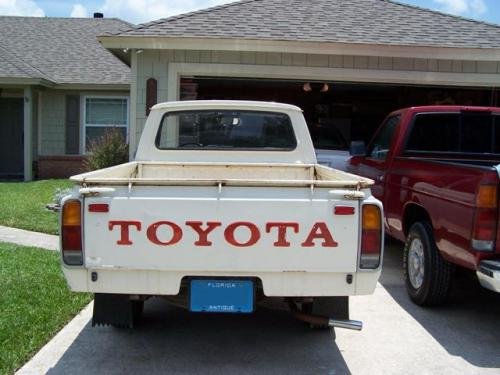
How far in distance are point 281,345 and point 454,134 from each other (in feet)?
11.0

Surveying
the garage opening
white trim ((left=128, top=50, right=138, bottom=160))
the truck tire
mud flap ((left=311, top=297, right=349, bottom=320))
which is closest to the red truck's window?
mud flap ((left=311, top=297, right=349, bottom=320))

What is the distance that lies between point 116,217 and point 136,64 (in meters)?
6.72

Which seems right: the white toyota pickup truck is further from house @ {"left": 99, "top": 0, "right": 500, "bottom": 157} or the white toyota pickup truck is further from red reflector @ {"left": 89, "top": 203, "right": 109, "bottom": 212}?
house @ {"left": 99, "top": 0, "right": 500, "bottom": 157}

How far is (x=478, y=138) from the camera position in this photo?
6.72m

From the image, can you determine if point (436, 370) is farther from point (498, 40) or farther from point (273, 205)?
point (498, 40)

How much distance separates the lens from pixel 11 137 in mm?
17578

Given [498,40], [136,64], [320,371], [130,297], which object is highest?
[498,40]

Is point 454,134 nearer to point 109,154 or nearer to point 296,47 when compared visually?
point 296,47

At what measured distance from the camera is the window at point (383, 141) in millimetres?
7098

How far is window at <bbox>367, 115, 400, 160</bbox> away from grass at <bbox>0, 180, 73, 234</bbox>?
467 centimetres

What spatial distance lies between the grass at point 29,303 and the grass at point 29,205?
2.04 metres

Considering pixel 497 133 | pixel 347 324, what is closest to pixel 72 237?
pixel 347 324

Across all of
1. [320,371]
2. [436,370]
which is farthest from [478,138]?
[320,371]

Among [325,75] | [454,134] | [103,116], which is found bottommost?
[454,134]
